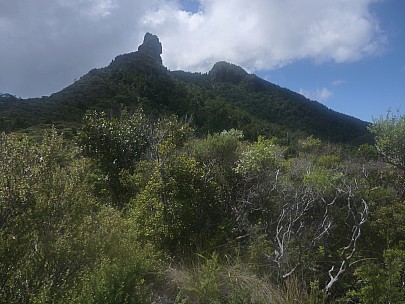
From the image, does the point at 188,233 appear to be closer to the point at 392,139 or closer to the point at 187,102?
the point at 392,139

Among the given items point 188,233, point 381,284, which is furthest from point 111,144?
point 381,284

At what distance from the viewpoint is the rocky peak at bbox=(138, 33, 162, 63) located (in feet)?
274

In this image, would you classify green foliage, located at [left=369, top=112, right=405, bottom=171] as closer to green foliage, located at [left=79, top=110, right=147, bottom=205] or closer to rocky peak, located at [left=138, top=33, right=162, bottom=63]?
green foliage, located at [left=79, top=110, right=147, bottom=205]

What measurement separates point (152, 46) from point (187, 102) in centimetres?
4434

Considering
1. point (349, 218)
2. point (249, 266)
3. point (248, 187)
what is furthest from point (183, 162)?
point (349, 218)

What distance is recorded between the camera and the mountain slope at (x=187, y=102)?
36.2 meters

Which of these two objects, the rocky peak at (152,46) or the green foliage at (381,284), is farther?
the rocky peak at (152,46)

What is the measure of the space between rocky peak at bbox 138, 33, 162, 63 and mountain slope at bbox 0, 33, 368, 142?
23 centimetres

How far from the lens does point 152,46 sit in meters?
86.1

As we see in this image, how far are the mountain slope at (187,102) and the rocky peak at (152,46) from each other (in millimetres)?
226

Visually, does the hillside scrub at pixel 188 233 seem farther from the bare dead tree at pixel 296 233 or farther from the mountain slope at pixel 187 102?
the mountain slope at pixel 187 102

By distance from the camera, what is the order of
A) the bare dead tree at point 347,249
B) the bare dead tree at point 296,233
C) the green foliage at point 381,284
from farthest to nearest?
the bare dead tree at point 296,233 → the bare dead tree at point 347,249 → the green foliage at point 381,284

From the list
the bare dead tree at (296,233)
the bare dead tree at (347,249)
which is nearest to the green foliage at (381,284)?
the bare dead tree at (347,249)

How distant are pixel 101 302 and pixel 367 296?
2.93m
